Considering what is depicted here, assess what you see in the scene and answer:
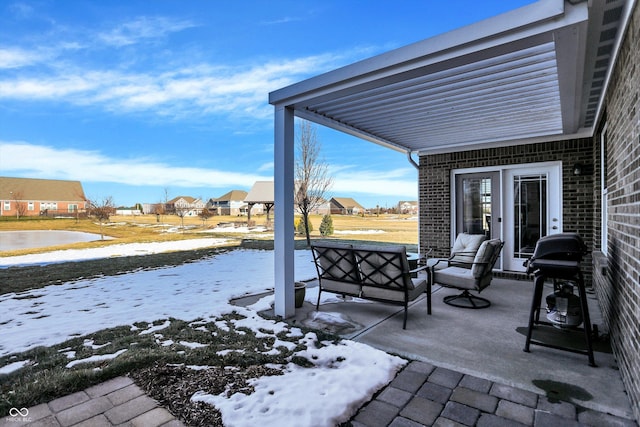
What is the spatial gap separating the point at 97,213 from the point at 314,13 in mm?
16052

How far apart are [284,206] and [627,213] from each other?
10.0ft

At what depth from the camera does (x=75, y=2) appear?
24.7 ft

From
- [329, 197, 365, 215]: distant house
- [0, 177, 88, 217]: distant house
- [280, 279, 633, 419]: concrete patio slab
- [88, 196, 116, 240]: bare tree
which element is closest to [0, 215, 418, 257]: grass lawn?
[329, 197, 365, 215]: distant house

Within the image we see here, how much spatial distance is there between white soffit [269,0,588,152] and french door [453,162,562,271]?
0.78m

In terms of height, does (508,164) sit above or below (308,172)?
below

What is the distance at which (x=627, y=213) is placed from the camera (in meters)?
2.33

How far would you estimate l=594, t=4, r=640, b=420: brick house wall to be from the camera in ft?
6.53

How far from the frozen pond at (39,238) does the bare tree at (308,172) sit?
1022cm

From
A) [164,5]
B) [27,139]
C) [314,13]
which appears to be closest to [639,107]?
[314,13]

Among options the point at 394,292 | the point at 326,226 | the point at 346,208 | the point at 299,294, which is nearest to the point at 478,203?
the point at 394,292

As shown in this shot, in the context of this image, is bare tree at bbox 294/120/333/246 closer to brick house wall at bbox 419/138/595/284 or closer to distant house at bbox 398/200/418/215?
brick house wall at bbox 419/138/595/284

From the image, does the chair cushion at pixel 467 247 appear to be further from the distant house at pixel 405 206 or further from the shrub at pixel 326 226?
the distant house at pixel 405 206

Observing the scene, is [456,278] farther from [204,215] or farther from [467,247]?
[204,215]

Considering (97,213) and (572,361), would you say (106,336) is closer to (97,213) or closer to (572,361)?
(572,361)
